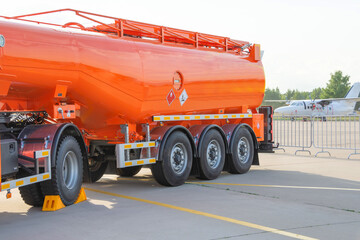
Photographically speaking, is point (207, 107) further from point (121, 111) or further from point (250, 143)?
point (121, 111)

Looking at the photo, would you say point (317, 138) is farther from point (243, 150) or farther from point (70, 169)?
point (70, 169)

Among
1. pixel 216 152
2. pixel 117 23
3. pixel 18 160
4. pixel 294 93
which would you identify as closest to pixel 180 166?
pixel 216 152

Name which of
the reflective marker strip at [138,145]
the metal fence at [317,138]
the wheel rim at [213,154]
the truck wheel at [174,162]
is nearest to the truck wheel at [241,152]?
the wheel rim at [213,154]

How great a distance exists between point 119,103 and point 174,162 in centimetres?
189

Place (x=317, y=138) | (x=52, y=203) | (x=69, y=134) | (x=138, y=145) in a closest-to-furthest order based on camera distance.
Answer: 1. (x=52, y=203)
2. (x=69, y=134)
3. (x=138, y=145)
4. (x=317, y=138)

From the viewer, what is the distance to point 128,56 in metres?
9.45

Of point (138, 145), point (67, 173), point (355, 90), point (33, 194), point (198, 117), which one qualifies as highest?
point (355, 90)

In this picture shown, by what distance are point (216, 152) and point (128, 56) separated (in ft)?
11.6

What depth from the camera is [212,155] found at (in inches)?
461

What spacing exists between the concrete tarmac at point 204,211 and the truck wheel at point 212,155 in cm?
29

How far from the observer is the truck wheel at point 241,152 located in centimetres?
1232

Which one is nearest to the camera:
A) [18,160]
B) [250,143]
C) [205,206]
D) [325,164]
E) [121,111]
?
[18,160]

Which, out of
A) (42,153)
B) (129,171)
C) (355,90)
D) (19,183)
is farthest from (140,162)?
(355,90)

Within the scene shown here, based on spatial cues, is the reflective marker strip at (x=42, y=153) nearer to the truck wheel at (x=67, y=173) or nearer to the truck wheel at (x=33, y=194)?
the truck wheel at (x=67, y=173)
